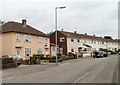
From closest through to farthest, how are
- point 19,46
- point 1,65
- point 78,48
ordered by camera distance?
point 1,65
point 19,46
point 78,48

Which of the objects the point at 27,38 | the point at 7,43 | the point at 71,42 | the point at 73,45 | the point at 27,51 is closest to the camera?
the point at 7,43

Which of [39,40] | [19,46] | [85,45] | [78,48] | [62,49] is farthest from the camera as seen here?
[85,45]

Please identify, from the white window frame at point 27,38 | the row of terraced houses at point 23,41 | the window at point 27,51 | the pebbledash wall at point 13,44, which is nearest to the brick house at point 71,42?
the row of terraced houses at point 23,41

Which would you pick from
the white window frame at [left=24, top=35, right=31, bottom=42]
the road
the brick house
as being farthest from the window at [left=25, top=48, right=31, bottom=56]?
the road

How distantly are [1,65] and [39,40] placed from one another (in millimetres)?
23690

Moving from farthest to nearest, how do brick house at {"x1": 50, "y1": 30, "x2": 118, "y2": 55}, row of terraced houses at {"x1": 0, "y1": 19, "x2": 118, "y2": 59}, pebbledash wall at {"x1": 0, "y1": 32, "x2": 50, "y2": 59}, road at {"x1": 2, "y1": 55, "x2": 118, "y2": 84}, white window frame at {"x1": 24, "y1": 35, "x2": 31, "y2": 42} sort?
brick house at {"x1": 50, "y1": 30, "x2": 118, "y2": 55} < white window frame at {"x1": 24, "y1": 35, "x2": 31, "y2": 42} < row of terraced houses at {"x1": 0, "y1": 19, "x2": 118, "y2": 59} < pebbledash wall at {"x1": 0, "y1": 32, "x2": 50, "y2": 59} < road at {"x1": 2, "y1": 55, "x2": 118, "y2": 84}

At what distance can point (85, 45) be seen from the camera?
6962cm

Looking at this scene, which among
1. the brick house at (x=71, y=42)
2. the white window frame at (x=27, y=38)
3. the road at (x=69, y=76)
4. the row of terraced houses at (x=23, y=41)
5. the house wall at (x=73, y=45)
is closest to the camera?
the road at (x=69, y=76)

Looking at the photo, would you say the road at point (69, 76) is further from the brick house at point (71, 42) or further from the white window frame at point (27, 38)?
the brick house at point (71, 42)

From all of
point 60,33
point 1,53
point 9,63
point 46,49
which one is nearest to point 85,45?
point 60,33

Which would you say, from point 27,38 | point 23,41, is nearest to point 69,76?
point 23,41

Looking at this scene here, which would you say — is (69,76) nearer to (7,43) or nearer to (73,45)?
(7,43)

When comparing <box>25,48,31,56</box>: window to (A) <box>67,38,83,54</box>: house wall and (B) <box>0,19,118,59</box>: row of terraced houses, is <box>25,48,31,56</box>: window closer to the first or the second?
(B) <box>0,19,118,59</box>: row of terraced houses

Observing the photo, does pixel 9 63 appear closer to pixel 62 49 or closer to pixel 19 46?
pixel 19 46
